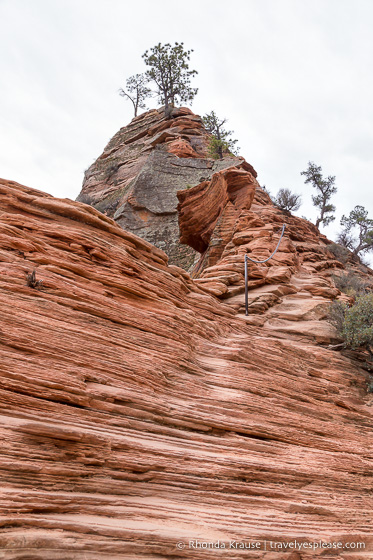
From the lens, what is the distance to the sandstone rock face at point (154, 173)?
2967 centimetres

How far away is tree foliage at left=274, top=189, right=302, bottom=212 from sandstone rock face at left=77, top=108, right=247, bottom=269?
18.5 feet

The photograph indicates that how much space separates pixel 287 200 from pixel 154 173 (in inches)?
442

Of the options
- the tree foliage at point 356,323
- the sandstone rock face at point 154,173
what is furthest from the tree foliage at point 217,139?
the tree foliage at point 356,323

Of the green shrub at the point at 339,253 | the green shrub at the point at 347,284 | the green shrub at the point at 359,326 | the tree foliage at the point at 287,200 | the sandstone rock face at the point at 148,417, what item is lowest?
the sandstone rock face at the point at 148,417

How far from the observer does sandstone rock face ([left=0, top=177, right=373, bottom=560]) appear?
14.4ft

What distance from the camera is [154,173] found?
31.9 meters

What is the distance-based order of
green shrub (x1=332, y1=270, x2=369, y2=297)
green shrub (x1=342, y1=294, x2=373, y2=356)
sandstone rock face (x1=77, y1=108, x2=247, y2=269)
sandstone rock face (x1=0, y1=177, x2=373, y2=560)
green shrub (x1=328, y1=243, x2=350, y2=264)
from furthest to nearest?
sandstone rock face (x1=77, y1=108, x2=247, y2=269) → green shrub (x1=328, y1=243, x2=350, y2=264) → green shrub (x1=332, y1=270, x2=369, y2=297) → green shrub (x1=342, y1=294, x2=373, y2=356) → sandstone rock face (x1=0, y1=177, x2=373, y2=560)

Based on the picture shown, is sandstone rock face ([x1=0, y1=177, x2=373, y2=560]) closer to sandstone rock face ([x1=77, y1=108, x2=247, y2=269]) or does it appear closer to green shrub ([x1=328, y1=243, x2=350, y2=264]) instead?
sandstone rock face ([x1=77, y1=108, x2=247, y2=269])

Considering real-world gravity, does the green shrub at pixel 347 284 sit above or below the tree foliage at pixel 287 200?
below

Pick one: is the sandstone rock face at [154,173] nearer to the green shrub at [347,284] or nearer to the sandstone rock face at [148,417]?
the green shrub at [347,284]

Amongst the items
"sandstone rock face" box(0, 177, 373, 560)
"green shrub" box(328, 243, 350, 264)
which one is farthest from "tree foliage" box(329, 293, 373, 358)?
"green shrub" box(328, 243, 350, 264)

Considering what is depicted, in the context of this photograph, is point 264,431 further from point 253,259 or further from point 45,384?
point 253,259

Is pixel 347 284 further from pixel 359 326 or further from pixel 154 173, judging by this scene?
pixel 154 173

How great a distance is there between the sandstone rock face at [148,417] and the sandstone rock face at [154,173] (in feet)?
54.4
